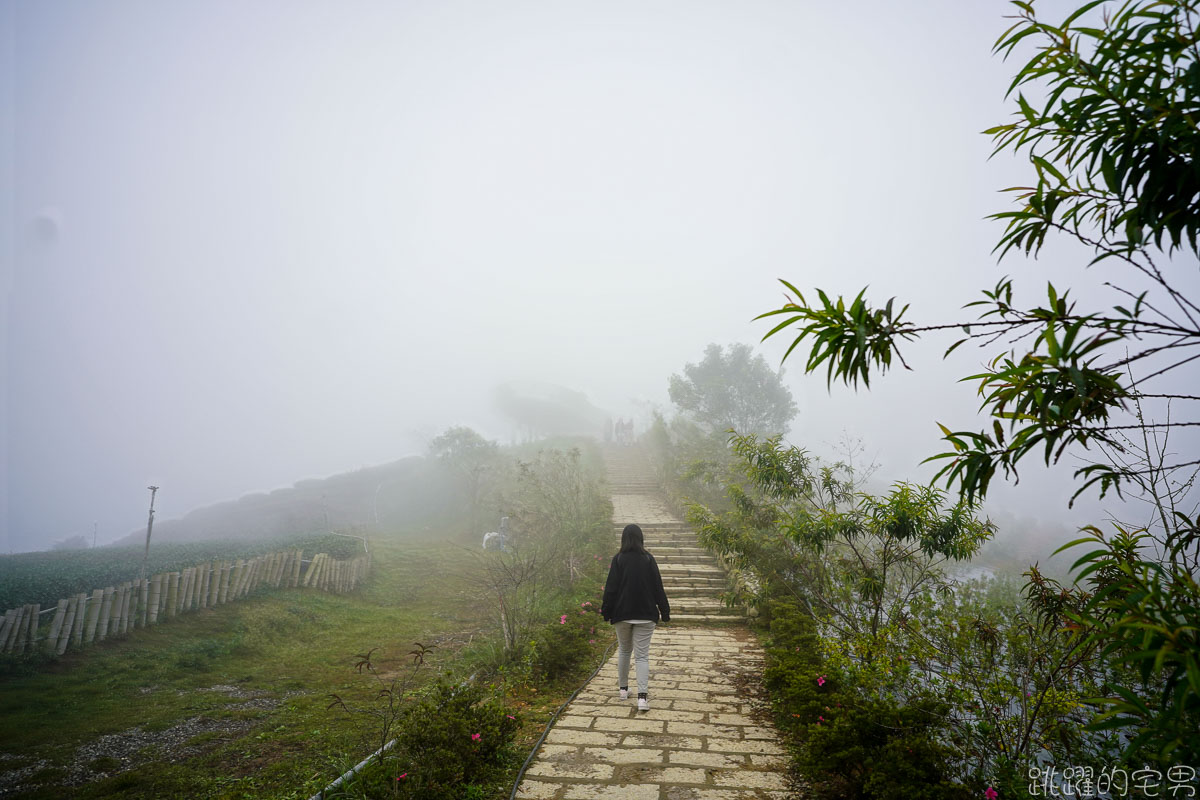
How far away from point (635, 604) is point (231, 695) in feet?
20.4

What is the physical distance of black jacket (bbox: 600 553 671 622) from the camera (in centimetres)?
492

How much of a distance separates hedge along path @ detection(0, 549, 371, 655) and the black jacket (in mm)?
8939

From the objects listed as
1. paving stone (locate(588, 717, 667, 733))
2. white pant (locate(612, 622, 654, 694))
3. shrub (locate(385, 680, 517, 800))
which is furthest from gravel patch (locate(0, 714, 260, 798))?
white pant (locate(612, 622, 654, 694))

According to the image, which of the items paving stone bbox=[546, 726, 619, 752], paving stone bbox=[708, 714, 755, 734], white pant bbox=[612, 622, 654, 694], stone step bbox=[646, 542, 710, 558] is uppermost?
white pant bbox=[612, 622, 654, 694]

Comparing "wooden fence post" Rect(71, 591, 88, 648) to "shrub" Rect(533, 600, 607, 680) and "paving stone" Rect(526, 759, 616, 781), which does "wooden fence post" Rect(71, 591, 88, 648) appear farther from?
"paving stone" Rect(526, 759, 616, 781)

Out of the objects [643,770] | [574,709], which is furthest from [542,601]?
[643,770]

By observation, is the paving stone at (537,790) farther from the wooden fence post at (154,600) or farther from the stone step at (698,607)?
the wooden fence post at (154,600)

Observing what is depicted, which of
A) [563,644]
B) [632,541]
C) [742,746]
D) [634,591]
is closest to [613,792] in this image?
[742,746]

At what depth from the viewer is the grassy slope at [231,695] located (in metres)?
4.79

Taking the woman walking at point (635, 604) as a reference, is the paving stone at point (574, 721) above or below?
below

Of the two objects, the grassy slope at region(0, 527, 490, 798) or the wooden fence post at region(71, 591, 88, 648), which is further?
the wooden fence post at region(71, 591, 88, 648)

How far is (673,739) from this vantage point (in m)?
4.26

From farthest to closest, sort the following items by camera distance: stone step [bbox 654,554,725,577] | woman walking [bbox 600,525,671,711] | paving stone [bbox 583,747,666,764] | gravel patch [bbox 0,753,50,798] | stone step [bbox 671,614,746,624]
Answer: stone step [bbox 654,554,725,577] < stone step [bbox 671,614,746,624] < woman walking [bbox 600,525,671,711] < gravel patch [bbox 0,753,50,798] < paving stone [bbox 583,747,666,764]

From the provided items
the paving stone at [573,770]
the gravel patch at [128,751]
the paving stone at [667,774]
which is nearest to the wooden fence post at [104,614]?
the gravel patch at [128,751]
